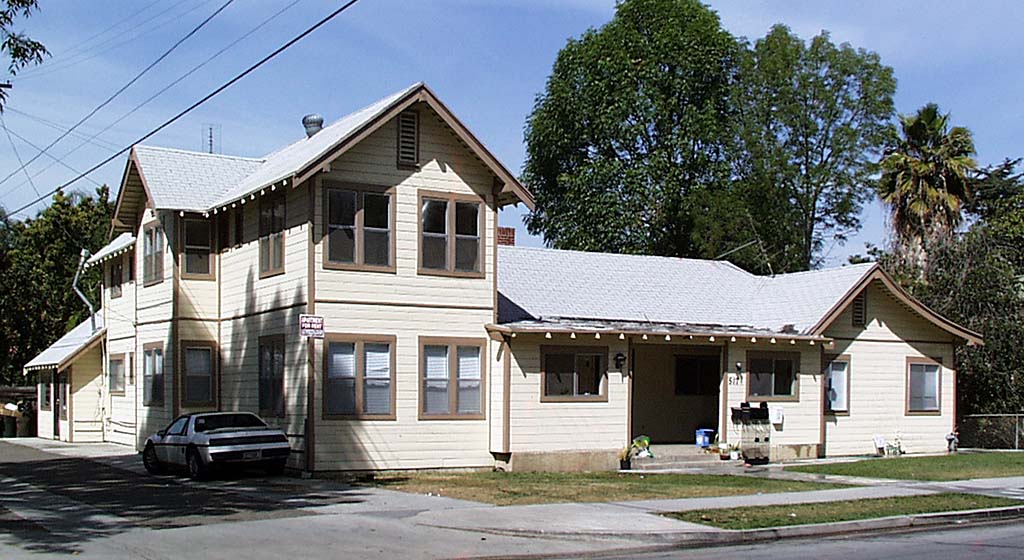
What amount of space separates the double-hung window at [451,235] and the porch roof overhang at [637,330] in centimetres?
158

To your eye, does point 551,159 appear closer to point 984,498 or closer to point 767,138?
point 767,138

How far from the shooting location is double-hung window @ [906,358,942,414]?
32594mm

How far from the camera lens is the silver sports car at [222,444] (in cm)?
2312

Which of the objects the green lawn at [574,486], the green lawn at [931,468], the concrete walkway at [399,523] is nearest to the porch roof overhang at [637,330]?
the green lawn at [574,486]

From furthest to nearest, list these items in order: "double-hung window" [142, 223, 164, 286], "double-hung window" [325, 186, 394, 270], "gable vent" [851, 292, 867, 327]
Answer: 1. "gable vent" [851, 292, 867, 327]
2. "double-hung window" [142, 223, 164, 286]
3. "double-hung window" [325, 186, 394, 270]

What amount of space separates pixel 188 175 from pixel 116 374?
28.4ft

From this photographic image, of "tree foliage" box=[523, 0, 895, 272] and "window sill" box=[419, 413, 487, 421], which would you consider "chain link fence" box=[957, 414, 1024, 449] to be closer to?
"tree foliage" box=[523, 0, 895, 272]

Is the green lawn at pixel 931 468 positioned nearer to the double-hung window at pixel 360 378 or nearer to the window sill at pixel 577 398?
the window sill at pixel 577 398

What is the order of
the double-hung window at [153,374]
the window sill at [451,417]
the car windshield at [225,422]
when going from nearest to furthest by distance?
1. the car windshield at [225,422]
2. the window sill at [451,417]
3. the double-hung window at [153,374]

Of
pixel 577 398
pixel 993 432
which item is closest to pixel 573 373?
pixel 577 398

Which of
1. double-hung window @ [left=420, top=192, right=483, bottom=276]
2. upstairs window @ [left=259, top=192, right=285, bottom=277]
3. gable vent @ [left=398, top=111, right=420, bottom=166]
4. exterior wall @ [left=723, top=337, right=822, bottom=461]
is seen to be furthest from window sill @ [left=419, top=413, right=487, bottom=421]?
exterior wall @ [left=723, top=337, right=822, bottom=461]

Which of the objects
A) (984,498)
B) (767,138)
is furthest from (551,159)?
(984,498)

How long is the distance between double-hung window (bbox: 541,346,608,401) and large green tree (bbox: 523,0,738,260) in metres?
23.1

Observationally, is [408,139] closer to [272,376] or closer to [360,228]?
[360,228]
